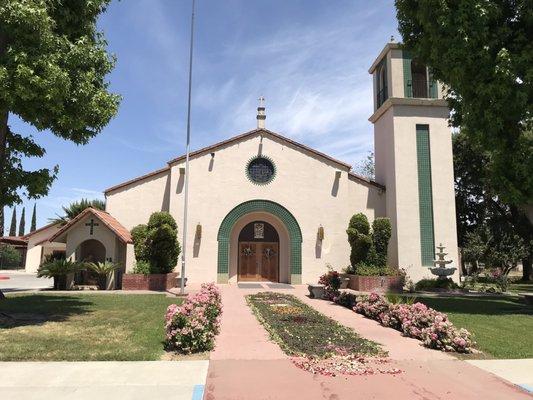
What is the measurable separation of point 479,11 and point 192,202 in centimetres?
1591

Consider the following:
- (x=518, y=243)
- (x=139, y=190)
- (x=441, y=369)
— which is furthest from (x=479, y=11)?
(x=518, y=243)

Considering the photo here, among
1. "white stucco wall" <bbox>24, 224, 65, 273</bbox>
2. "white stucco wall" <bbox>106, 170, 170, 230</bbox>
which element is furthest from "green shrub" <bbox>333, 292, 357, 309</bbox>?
"white stucco wall" <bbox>24, 224, 65, 273</bbox>

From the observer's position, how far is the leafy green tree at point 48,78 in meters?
9.86

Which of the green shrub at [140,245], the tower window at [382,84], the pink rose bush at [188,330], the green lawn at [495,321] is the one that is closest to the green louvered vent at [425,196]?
the tower window at [382,84]

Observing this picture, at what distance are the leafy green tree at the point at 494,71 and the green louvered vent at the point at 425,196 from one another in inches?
309

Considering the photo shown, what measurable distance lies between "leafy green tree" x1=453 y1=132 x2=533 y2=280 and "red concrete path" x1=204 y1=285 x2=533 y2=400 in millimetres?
25790

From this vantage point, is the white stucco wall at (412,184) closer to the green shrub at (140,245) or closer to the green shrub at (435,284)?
the green shrub at (435,284)

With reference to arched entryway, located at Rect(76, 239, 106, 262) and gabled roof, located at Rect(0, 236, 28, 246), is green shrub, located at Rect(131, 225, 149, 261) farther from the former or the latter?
gabled roof, located at Rect(0, 236, 28, 246)

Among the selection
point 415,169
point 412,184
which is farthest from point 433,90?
point 412,184

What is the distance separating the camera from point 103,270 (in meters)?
20.7

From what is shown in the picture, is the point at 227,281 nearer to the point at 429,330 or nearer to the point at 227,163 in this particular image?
the point at 227,163

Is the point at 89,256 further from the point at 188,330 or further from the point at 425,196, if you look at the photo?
the point at 425,196

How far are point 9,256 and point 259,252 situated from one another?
33492 millimetres

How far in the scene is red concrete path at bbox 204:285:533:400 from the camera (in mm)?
5789
